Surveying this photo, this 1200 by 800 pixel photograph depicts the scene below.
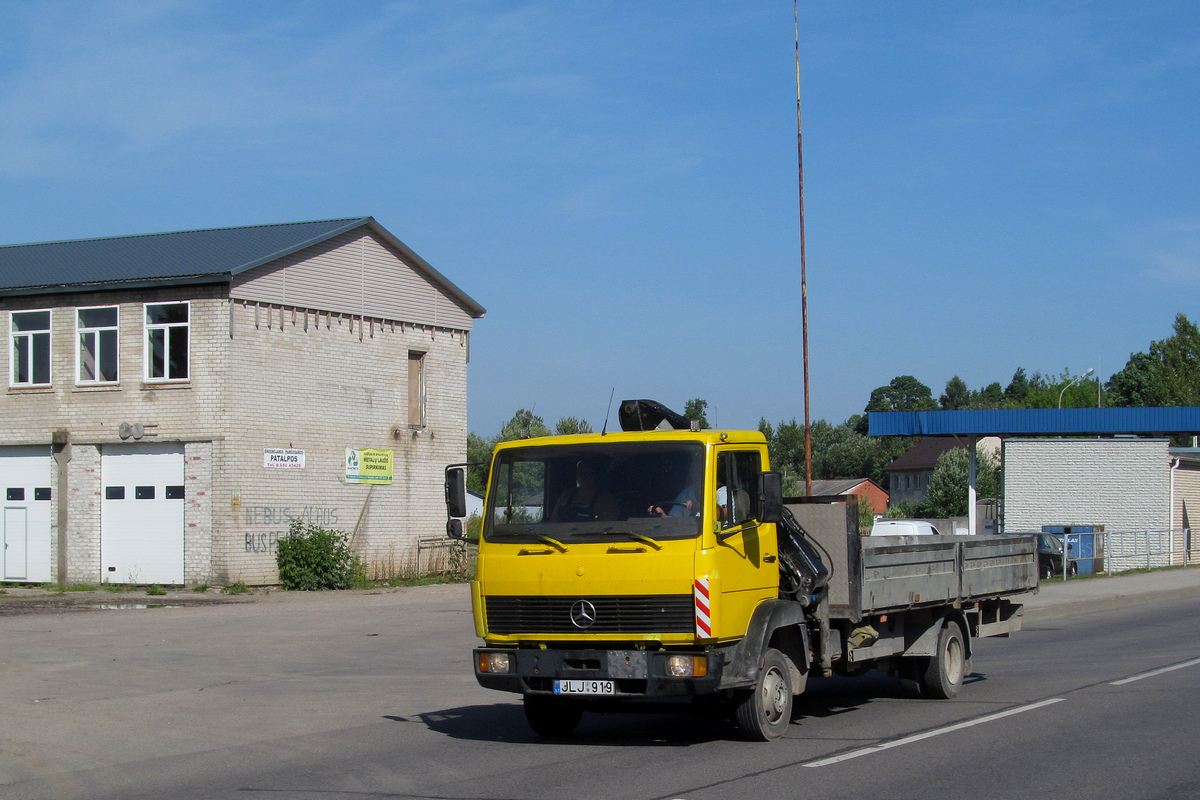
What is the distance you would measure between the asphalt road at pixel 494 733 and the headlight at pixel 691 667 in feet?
2.01

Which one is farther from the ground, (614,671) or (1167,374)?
(1167,374)

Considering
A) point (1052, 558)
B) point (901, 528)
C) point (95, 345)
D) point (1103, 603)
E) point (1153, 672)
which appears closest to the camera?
point (1153, 672)

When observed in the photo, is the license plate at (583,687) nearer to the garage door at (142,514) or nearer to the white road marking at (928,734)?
the white road marking at (928,734)

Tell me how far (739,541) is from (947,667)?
154 inches

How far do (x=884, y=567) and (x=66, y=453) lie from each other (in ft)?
73.7

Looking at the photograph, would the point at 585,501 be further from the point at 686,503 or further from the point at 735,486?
the point at 735,486

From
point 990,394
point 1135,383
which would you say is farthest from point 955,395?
point 1135,383

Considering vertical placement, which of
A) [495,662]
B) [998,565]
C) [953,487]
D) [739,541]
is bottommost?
[953,487]

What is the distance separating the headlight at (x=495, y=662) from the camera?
29.3ft

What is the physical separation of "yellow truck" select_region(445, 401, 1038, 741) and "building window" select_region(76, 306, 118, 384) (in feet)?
68.1

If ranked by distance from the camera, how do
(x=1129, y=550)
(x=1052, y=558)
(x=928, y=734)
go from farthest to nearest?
1. (x=1129, y=550)
2. (x=1052, y=558)
3. (x=928, y=734)

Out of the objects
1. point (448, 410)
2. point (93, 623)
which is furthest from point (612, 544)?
point (448, 410)

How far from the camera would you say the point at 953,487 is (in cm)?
7250

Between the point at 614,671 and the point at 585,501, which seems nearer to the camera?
the point at 614,671
